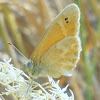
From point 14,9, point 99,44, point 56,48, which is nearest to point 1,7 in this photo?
point 14,9

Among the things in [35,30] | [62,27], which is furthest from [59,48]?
[35,30]

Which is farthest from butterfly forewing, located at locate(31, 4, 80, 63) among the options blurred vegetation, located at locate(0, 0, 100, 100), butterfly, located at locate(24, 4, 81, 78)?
blurred vegetation, located at locate(0, 0, 100, 100)

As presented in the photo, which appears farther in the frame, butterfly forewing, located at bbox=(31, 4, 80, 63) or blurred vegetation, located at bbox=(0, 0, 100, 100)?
blurred vegetation, located at bbox=(0, 0, 100, 100)

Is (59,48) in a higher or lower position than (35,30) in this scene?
lower

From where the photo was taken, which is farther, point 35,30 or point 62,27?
point 35,30

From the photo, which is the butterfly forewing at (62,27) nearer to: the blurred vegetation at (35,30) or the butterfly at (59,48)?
the butterfly at (59,48)

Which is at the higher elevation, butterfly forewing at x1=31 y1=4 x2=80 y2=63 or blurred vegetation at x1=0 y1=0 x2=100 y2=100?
blurred vegetation at x1=0 y1=0 x2=100 y2=100

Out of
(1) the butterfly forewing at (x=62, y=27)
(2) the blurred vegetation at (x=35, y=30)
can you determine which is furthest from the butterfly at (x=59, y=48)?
(2) the blurred vegetation at (x=35, y=30)

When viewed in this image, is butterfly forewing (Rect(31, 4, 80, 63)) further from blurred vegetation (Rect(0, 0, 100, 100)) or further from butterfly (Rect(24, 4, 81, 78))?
blurred vegetation (Rect(0, 0, 100, 100))

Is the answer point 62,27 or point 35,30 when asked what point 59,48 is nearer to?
point 62,27
